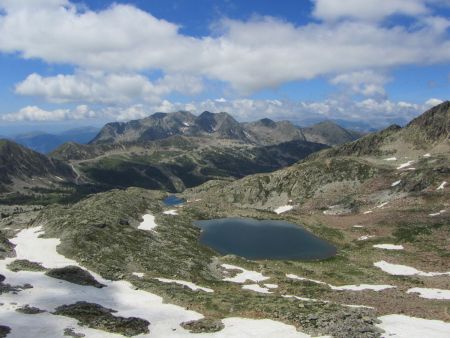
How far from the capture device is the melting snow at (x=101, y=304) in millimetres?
38969

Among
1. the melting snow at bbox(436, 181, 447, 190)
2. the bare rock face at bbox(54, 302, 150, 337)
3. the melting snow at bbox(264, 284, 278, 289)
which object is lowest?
the melting snow at bbox(264, 284, 278, 289)

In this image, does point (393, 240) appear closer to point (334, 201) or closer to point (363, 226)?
point (363, 226)

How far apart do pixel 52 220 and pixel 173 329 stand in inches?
2570

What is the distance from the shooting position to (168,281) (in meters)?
66.4

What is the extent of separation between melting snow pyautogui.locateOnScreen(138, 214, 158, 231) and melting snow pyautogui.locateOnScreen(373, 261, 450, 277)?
55017 millimetres

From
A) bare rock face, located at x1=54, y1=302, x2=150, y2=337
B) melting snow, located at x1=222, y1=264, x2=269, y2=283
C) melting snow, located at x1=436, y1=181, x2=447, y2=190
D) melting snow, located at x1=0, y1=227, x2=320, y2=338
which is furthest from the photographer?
melting snow, located at x1=436, y1=181, x2=447, y2=190

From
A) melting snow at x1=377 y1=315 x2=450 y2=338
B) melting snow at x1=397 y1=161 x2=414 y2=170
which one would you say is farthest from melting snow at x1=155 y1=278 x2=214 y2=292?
melting snow at x1=397 y1=161 x2=414 y2=170

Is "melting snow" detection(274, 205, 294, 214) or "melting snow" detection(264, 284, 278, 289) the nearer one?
"melting snow" detection(264, 284, 278, 289)

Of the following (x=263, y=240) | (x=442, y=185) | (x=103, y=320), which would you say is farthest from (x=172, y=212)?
(x=103, y=320)

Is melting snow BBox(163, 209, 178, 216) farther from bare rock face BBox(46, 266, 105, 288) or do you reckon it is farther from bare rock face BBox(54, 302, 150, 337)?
bare rock face BBox(54, 302, 150, 337)

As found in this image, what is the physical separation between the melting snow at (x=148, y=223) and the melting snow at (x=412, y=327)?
7786 centimetres

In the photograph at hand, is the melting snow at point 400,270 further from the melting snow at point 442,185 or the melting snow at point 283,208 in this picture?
the melting snow at point 283,208

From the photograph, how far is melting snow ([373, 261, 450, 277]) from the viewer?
3268 inches


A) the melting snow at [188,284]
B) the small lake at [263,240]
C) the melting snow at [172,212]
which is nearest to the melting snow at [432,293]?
the melting snow at [188,284]
